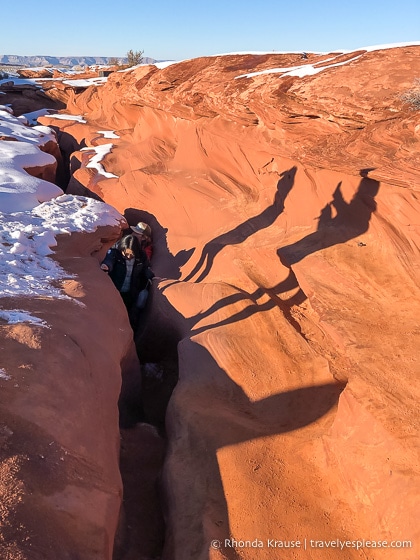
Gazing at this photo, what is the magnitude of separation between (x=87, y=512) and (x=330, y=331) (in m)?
2.82

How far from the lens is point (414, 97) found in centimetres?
432

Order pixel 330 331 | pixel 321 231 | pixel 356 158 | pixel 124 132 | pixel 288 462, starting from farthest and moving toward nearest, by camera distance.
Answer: pixel 124 132 < pixel 321 231 < pixel 356 158 < pixel 330 331 < pixel 288 462

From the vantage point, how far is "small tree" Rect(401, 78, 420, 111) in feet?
14.1

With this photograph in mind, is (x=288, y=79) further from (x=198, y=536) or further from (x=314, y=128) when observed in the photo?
(x=198, y=536)

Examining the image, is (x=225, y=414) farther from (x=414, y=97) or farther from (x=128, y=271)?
(x=414, y=97)

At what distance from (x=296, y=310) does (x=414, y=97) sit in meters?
2.64

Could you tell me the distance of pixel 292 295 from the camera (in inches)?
218

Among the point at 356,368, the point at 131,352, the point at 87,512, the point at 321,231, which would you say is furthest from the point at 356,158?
the point at 87,512

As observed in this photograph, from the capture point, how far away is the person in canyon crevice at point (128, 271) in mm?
6031

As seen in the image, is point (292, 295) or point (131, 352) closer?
point (131, 352)

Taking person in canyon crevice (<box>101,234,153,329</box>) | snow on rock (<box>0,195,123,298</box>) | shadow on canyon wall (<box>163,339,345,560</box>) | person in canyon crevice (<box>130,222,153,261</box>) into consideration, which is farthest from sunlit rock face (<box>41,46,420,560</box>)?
snow on rock (<box>0,195,123,298</box>)

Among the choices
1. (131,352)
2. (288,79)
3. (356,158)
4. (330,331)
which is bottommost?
(131,352)

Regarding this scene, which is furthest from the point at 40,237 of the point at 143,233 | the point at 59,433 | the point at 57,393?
the point at 59,433

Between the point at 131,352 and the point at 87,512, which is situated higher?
the point at 87,512
